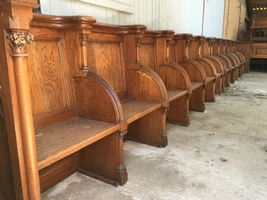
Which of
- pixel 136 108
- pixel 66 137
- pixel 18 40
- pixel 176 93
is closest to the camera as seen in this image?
pixel 18 40

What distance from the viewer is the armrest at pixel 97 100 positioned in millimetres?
1697

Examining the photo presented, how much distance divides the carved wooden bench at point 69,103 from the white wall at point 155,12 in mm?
442

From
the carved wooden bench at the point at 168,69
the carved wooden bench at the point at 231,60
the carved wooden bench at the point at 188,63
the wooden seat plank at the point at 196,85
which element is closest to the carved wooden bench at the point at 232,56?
the carved wooden bench at the point at 231,60

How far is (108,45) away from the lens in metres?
2.22

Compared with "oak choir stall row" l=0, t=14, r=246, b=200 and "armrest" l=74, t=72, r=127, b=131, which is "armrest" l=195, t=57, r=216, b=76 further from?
"armrest" l=74, t=72, r=127, b=131

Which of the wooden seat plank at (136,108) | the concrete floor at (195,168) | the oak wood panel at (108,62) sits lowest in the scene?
the concrete floor at (195,168)

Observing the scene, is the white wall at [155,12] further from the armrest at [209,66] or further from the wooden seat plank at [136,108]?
the wooden seat plank at [136,108]

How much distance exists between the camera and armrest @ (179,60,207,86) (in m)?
3.67

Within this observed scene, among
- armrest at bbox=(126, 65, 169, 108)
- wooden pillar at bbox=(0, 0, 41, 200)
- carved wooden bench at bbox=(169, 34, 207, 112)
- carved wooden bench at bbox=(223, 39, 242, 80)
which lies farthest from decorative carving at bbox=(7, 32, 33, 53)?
carved wooden bench at bbox=(223, 39, 242, 80)

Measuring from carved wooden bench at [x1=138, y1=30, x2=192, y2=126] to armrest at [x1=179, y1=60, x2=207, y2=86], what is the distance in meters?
0.73

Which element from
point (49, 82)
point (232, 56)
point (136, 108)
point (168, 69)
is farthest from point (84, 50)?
point (232, 56)

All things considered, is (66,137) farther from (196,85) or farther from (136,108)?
(196,85)

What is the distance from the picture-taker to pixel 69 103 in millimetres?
1832

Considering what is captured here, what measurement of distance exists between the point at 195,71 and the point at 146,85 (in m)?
1.60
